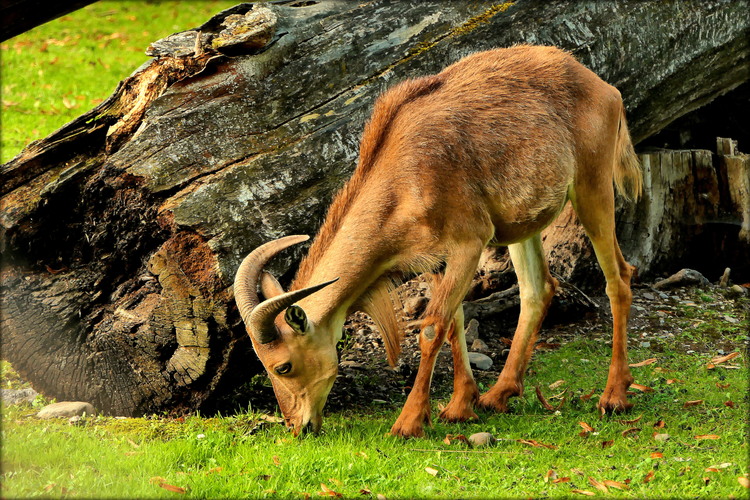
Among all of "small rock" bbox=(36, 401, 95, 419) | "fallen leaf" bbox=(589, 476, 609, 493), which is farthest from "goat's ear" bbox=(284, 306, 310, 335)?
"fallen leaf" bbox=(589, 476, 609, 493)

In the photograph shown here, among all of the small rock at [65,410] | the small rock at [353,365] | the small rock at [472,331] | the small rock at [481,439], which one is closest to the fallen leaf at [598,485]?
the small rock at [481,439]

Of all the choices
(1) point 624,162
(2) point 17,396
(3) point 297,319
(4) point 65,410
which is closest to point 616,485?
(3) point 297,319

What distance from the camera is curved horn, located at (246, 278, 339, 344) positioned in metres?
5.74

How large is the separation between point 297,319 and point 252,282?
0.47 metres

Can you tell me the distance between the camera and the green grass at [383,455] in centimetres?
511

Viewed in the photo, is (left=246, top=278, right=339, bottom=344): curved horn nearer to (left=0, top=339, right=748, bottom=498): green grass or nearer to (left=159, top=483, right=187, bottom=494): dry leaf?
(left=0, top=339, right=748, bottom=498): green grass

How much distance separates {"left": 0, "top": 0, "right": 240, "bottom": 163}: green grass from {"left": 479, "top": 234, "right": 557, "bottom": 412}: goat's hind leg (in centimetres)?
839

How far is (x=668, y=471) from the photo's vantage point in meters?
5.40

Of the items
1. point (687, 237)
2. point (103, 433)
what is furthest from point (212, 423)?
point (687, 237)

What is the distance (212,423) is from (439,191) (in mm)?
2746

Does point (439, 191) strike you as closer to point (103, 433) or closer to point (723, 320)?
point (103, 433)

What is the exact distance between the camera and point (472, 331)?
28.6 feet

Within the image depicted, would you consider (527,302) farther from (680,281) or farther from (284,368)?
(680,281)

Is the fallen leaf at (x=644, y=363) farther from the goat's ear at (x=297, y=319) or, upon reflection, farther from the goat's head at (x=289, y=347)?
the goat's ear at (x=297, y=319)
